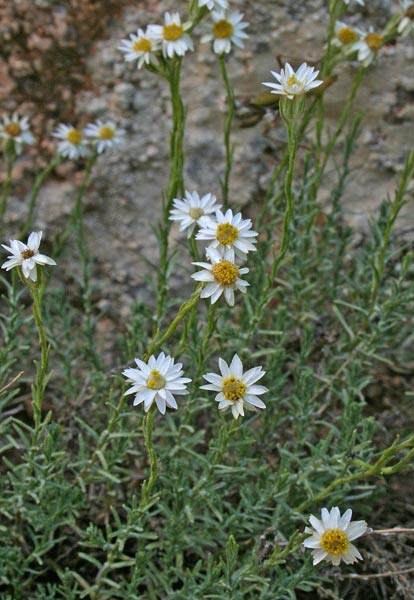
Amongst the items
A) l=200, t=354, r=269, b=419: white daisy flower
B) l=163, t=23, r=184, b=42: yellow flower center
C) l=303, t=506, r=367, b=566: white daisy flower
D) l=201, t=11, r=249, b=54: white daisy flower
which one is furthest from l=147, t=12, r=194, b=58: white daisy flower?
l=303, t=506, r=367, b=566: white daisy flower

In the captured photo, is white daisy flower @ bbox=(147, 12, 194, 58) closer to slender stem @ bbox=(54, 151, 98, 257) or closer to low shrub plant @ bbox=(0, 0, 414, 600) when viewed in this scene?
low shrub plant @ bbox=(0, 0, 414, 600)

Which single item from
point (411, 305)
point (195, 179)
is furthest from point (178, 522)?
point (195, 179)

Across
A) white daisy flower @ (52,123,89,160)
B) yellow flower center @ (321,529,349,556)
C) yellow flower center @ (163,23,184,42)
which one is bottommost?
yellow flower center @ (321,529,349,556)

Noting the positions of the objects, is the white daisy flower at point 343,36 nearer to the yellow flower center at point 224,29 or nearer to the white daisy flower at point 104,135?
the yellow flower center at point 224,29

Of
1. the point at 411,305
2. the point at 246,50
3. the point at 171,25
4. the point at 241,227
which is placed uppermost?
the point at 246,50

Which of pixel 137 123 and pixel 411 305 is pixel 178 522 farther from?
pixel 137 123

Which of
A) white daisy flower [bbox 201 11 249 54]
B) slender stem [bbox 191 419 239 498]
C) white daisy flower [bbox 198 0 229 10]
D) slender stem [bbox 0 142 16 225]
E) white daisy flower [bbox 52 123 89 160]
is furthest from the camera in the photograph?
white daisy flower [bbox 52 123 89 160]
